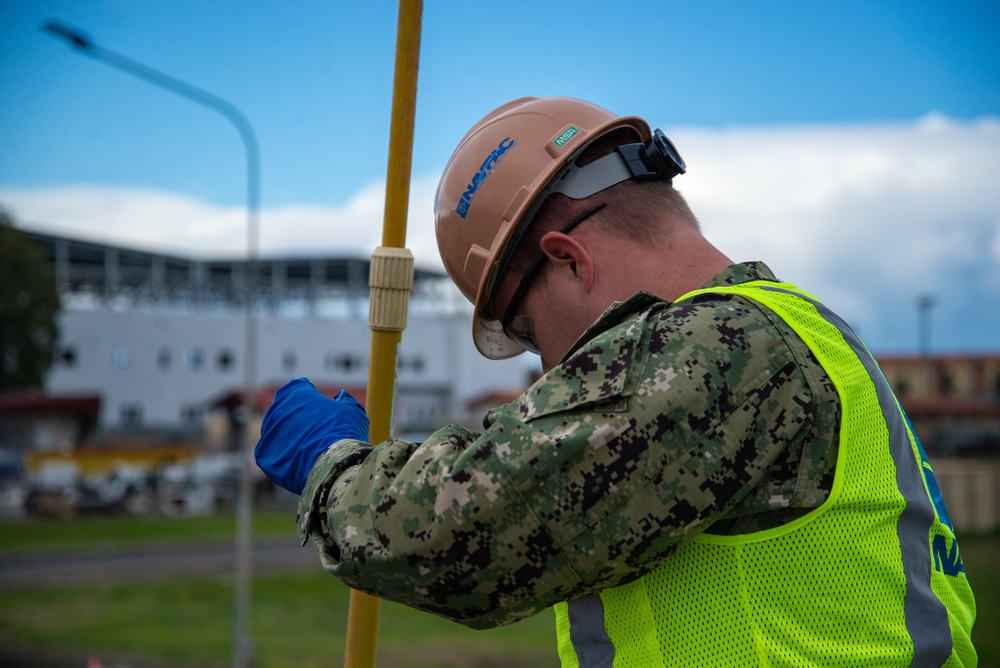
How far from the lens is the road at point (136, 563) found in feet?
69.7

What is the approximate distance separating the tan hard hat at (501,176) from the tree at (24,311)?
41.6 m

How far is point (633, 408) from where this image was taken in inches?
51.2

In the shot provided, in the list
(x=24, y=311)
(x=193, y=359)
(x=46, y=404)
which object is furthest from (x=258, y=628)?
(x=193, y=359)

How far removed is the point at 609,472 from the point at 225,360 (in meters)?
55.5

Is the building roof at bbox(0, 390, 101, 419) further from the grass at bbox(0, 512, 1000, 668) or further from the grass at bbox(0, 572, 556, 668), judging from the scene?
the grass at bbox(0, 572, 556, 668)


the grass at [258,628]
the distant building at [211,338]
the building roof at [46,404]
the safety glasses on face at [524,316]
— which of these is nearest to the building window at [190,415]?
the distant building at [211,338]

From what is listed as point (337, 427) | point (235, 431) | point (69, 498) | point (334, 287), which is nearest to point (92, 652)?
point (337, 427)

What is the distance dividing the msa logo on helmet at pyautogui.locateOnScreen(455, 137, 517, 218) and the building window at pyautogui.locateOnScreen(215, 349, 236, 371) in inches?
2157

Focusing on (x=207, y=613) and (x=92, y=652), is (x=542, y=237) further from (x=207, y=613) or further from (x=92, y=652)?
(x=207, y=613)

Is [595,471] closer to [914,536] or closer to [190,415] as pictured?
[914,536]

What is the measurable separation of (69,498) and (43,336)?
12.5m

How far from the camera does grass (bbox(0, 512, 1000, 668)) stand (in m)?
15.3

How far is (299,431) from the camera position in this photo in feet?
5.56

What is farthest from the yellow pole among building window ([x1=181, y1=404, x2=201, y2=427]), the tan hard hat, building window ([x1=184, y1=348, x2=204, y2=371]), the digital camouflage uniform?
building window ([x1=184, y1=348, x2=204, y2=371])
